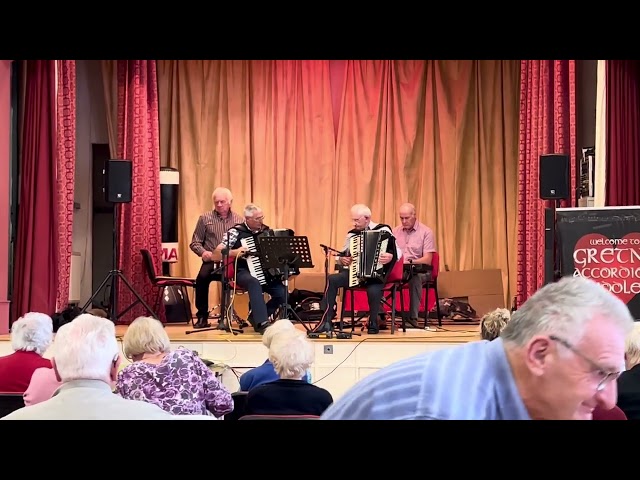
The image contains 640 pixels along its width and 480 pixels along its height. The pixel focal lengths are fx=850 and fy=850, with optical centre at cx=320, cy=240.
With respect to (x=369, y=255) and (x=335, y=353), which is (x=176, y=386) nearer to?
(x=335, y=353)

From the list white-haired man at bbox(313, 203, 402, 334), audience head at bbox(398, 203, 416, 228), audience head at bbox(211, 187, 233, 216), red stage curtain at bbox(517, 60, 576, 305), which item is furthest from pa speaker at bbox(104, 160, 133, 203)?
red stage curtain at bbox(517, 60, 576, 305)

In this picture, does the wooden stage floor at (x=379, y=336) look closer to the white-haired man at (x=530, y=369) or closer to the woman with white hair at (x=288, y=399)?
the woman with white hair at (x=288, y=399)

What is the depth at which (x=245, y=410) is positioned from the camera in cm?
325

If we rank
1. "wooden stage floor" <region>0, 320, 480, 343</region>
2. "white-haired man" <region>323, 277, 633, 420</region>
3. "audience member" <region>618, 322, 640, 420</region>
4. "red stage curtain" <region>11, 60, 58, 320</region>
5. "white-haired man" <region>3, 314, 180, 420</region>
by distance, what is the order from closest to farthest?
"white-haired man" <region>323, 277, 633, 420</region>
"white-haired man" <region>3, 314, 180, 420</region>
"audience member" <region>618, 322, 640, 420</region>
"wooden stage floor" <region>0, 320, 480, 343</region>
"red stage curtain" <region>11, 60, 58, 320</region>

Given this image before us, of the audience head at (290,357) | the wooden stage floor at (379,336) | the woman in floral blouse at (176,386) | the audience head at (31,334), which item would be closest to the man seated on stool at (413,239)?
the wooden stage floor at (379,336)

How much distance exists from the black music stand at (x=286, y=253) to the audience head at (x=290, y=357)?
3.32m

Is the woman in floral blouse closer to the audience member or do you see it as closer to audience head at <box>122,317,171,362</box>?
audience head at <box>122,317,171,362</box>

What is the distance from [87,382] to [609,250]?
4943 millimetres

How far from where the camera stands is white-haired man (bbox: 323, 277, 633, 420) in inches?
43.9

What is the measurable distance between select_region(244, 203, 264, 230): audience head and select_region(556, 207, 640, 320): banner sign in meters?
2.60
